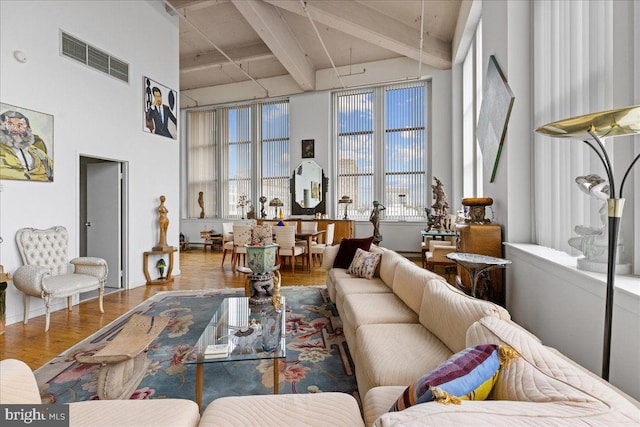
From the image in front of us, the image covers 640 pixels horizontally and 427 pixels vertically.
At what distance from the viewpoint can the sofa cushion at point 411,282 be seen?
241 centimetres

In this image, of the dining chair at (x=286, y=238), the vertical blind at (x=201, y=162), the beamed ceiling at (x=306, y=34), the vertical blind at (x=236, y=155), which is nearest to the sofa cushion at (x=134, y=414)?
the dining chair at (x=286, y=238)

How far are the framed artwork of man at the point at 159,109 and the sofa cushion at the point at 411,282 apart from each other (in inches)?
206

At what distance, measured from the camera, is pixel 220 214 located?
1024 cm

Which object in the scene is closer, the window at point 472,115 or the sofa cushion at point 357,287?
the sofa cushion at point 357,287

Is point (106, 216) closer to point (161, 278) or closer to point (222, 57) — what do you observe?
point (161, 278)

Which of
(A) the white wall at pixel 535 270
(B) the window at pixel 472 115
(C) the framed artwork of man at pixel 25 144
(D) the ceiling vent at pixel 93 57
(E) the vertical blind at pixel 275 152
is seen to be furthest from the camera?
(E) the vertical blind at pixel 275 152

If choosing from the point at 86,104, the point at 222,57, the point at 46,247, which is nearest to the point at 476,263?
the point at 46,247

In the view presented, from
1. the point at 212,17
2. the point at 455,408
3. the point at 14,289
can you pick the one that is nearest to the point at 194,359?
the point at 455,408

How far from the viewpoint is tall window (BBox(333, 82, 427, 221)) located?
27.4 ft

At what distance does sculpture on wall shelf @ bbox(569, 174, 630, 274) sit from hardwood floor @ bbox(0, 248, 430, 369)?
3857mm

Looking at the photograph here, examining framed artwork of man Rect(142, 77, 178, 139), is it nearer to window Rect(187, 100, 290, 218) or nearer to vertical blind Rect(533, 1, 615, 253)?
window Rect(187, 100, 290, 218)

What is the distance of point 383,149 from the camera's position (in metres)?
8.62

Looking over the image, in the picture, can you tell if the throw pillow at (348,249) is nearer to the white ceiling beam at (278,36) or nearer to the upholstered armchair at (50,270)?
the upholstered armchair at (50,270)

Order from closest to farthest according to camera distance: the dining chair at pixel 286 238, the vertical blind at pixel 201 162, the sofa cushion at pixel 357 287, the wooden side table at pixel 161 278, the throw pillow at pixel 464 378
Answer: the throw pillow at pixel 464 378, the sofa cushion at pixel 357 287, the wooden side table at pixel 161 278, the dining chair at pixel 286 238, the vertical blind at pixel 201 162
